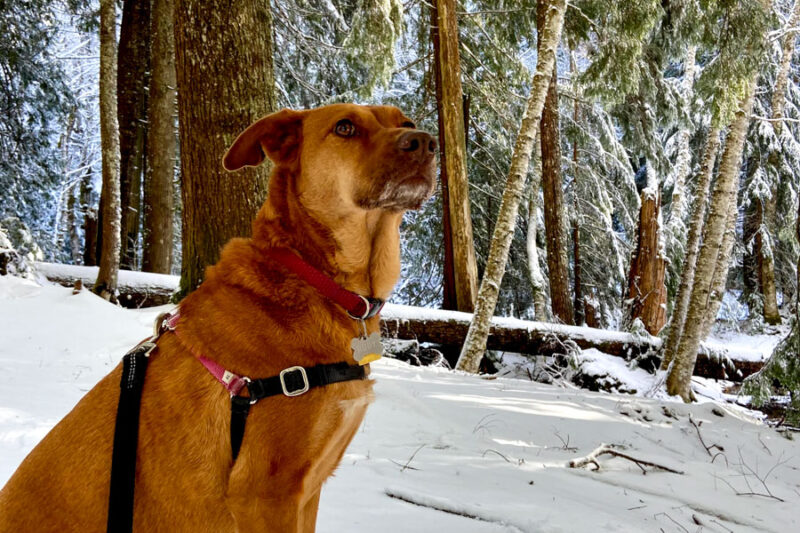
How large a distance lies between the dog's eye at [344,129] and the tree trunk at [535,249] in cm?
959

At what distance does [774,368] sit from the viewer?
15.9ft

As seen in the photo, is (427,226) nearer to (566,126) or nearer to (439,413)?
(566,126)

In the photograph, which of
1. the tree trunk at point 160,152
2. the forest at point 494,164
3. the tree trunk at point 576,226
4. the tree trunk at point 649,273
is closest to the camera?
the forest at point 494,164

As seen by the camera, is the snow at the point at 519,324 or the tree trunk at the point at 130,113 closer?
the snow at the point at 519,324

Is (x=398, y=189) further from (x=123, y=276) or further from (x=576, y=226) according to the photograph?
(x=576, y=226)

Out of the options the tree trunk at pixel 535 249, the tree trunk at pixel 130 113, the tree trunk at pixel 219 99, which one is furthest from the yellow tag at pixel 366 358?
the tree trunk at pixel 130 113

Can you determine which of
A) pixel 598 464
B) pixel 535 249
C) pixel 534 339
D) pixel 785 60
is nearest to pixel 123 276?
pixel 534 339

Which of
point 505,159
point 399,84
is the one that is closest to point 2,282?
point 505,159

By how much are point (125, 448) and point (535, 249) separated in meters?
11.4

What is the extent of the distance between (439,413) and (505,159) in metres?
10.4

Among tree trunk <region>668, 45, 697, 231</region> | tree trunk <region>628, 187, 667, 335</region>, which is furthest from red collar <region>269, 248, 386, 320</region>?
tree trunk <region>668, 45, 697, 231</region>

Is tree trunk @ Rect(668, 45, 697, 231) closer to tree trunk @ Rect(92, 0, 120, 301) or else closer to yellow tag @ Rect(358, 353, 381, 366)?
tree trunk @ Rect(92, 0, 120, 301)

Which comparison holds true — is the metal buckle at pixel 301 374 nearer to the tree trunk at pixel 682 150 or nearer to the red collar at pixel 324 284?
the red collar at pixel 324 284

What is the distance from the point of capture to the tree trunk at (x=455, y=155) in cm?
960
